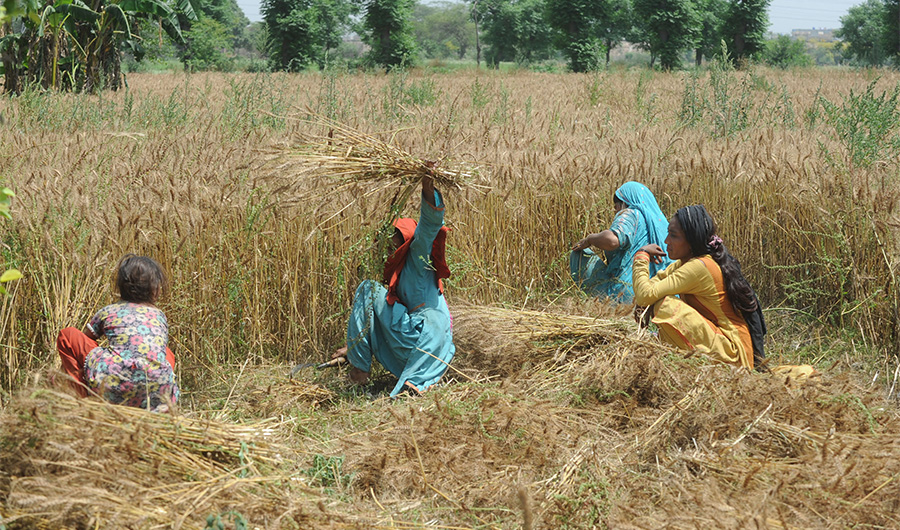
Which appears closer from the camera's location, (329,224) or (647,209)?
(329,224)

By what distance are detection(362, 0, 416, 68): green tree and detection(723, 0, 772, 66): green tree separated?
16.9 m

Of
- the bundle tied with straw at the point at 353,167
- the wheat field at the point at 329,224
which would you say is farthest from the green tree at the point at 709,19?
the bundle tied with straw at the point at 353,167

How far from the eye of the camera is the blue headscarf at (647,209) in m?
4.38

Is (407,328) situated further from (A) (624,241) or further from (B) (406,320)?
(A) (624,241)

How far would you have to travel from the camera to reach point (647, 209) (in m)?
4.39

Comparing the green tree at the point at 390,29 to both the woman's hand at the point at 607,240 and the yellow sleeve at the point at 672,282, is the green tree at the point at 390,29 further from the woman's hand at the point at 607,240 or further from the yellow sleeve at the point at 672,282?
the yellow sleeve at the point at 672,282

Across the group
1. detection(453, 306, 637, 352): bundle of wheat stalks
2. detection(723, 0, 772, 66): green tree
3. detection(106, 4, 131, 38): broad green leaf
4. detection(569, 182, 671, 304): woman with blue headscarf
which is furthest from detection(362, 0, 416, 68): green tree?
detection(453, 306, 637, 352): bundle of wheat stalks

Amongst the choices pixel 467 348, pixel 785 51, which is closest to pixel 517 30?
pixel 785 51

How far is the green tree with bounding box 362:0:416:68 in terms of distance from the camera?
126ft

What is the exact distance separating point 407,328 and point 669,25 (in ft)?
133

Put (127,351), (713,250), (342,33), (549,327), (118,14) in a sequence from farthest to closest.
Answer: (342,33)
(118,14)
(549,327)
(713,250)
(127,351)

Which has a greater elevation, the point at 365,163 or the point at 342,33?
the point at 342,33

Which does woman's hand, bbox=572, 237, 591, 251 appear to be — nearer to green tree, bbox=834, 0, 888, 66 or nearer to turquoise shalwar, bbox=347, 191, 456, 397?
turquoise shalwar, bbox=347, 191, 456, 397

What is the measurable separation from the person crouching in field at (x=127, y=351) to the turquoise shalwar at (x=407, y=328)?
1022 millimetres
